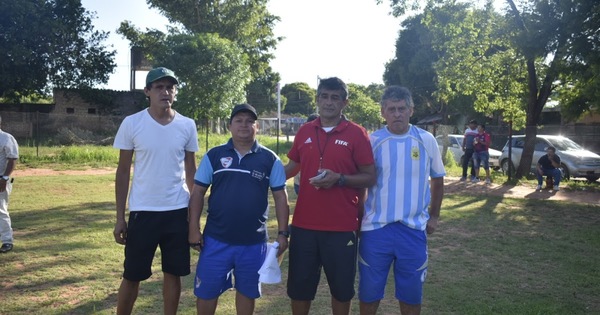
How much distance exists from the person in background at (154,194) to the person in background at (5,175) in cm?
326

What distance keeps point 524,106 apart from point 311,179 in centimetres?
1751

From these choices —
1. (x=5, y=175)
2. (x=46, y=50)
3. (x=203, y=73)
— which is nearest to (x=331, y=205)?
(x=5, y=175)

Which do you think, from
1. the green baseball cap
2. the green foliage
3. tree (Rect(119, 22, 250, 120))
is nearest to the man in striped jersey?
the green baseball cap

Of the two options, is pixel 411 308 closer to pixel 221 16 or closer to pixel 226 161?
pixel 226 161

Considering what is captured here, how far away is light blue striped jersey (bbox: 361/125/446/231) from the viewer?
3773mm

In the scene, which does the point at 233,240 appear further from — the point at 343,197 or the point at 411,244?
the point at 411,244

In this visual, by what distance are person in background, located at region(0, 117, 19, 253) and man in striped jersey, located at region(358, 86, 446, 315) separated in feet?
15.8

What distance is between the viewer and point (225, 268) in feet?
12.1

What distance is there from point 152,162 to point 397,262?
1956mm

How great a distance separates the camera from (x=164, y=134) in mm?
3914

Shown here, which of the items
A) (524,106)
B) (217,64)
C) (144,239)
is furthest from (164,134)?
(217,64)

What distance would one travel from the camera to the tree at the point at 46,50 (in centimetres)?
2753

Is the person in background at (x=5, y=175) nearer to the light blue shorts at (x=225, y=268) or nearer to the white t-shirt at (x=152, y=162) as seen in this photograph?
the white t-shirt at (x=152, y=162)

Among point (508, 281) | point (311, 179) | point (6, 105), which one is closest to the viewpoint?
point (311, 179)
